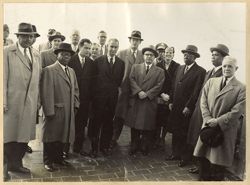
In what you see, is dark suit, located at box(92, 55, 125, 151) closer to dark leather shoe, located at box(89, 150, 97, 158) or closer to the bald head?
dark leather shoe, located at box(89, 150, 97, 158)

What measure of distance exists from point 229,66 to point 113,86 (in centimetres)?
136

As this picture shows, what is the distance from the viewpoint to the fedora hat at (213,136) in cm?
495

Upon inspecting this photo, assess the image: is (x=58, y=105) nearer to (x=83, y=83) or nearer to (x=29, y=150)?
(x=83, y=83)

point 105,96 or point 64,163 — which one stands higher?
point 105,96

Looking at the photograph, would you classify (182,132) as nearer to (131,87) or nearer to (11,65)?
(131,87)

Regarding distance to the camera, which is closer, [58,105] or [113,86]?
[58,105]

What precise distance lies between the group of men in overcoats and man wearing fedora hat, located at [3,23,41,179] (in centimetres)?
1

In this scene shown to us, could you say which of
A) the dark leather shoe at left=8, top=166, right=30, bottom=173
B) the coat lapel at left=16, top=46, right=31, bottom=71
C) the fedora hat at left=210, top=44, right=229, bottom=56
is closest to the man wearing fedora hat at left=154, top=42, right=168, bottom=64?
the fedora hat at left=210, top=44, right=229, bottom=56

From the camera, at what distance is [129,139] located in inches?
217

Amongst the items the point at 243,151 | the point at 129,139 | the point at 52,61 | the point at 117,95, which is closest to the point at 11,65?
the point at 52,61

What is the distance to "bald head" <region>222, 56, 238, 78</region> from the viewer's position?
499 cm

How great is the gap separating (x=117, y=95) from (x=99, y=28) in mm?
845

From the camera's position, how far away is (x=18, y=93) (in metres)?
4.95

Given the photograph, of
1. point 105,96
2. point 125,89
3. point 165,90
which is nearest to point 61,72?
point 105,96
